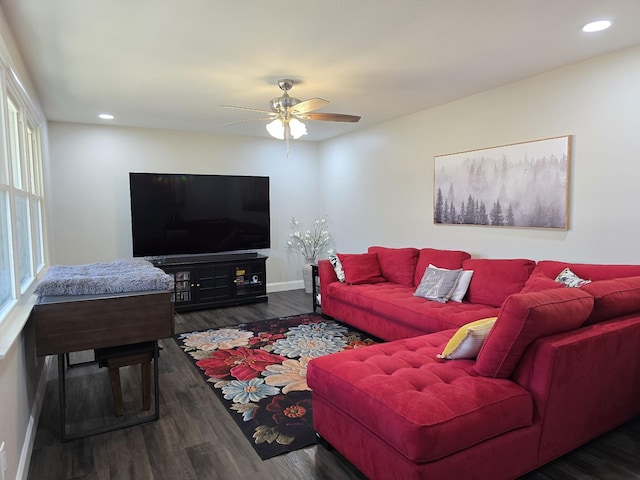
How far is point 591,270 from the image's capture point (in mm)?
3074

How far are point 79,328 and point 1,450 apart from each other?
33.3 inches

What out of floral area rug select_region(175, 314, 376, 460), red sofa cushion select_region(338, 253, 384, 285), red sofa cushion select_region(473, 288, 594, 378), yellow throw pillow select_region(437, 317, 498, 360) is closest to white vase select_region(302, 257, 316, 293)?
floral area rug select_region(175, 314, 376, 460)

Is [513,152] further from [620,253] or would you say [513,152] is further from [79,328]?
[79,328]

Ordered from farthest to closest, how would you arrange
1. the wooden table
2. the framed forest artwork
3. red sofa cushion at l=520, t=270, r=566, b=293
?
1. the framed forest artwork
2. red sofa cushion at l=520, t=270, r=566, b=293
3. the wooden table

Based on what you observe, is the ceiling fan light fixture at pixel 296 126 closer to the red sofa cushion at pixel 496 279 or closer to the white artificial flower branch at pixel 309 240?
the red sofa cushion at pixel 496 279

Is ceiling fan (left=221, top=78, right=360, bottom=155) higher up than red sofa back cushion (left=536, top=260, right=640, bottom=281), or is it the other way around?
ceiling fan (left=221, top=78, right=360, bottom=155)

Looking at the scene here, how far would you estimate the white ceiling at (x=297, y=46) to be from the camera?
7.86 ft

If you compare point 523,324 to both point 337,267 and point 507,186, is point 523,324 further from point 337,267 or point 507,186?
point 337,267

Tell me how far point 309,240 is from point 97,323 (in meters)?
4.52

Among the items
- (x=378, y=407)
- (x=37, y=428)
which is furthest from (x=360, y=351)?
(x=37, y=428)

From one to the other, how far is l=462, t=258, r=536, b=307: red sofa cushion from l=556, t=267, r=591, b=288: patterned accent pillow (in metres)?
0.38

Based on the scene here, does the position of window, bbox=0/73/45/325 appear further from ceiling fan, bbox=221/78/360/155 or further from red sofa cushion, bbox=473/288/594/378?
red sofa cushion, bbox=473/288/594/378

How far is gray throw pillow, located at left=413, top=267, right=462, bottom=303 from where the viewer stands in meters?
3.87

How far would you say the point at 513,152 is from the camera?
3.84m
